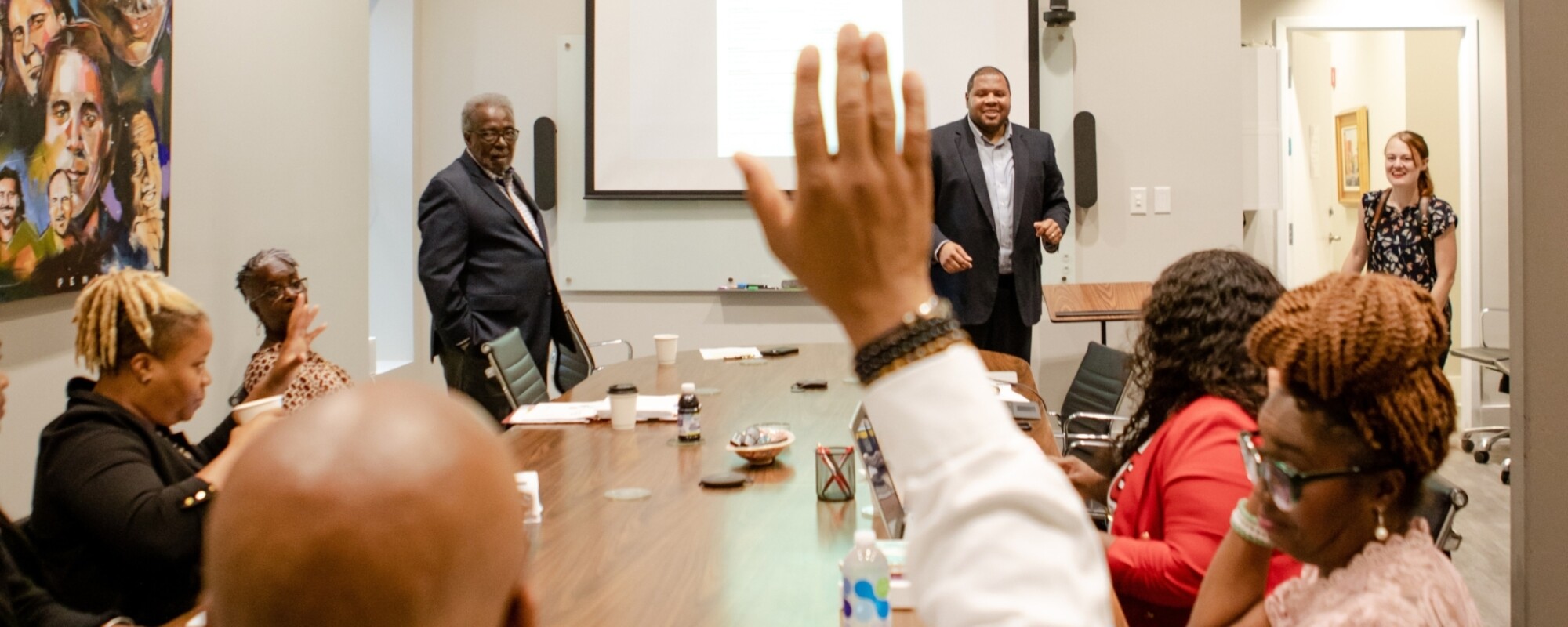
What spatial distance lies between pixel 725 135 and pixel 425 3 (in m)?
1.71

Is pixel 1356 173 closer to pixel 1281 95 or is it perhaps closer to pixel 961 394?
pixel 1281 95

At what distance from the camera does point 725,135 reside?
19.9 feet

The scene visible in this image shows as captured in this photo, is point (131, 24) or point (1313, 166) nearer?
point (131, 24)

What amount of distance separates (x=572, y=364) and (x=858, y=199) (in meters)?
4.59

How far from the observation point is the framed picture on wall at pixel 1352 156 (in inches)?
332

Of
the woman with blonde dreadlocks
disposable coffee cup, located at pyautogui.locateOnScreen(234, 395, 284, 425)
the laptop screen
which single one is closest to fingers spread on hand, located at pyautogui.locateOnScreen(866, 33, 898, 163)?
the laptop screen

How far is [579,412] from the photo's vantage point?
319 centimetres

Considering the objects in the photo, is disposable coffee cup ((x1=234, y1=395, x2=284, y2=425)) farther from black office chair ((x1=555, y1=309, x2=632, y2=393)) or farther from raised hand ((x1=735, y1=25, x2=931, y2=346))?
black office chair ((x1=555, y1=309, x2=632, y2=393))

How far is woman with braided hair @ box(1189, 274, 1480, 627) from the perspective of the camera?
54.6 inches

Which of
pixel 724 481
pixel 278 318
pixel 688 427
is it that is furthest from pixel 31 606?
pixel 278 318

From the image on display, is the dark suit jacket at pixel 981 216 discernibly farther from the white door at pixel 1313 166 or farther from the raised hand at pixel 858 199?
the raised hand at pixel 858 199

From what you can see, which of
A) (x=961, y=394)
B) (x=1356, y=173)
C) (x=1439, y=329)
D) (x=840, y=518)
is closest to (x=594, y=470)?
(x=840, y=518)

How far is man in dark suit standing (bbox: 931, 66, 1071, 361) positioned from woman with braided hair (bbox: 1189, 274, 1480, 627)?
11.0 feet

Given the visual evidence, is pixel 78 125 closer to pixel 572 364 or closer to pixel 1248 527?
pixel 572 364
